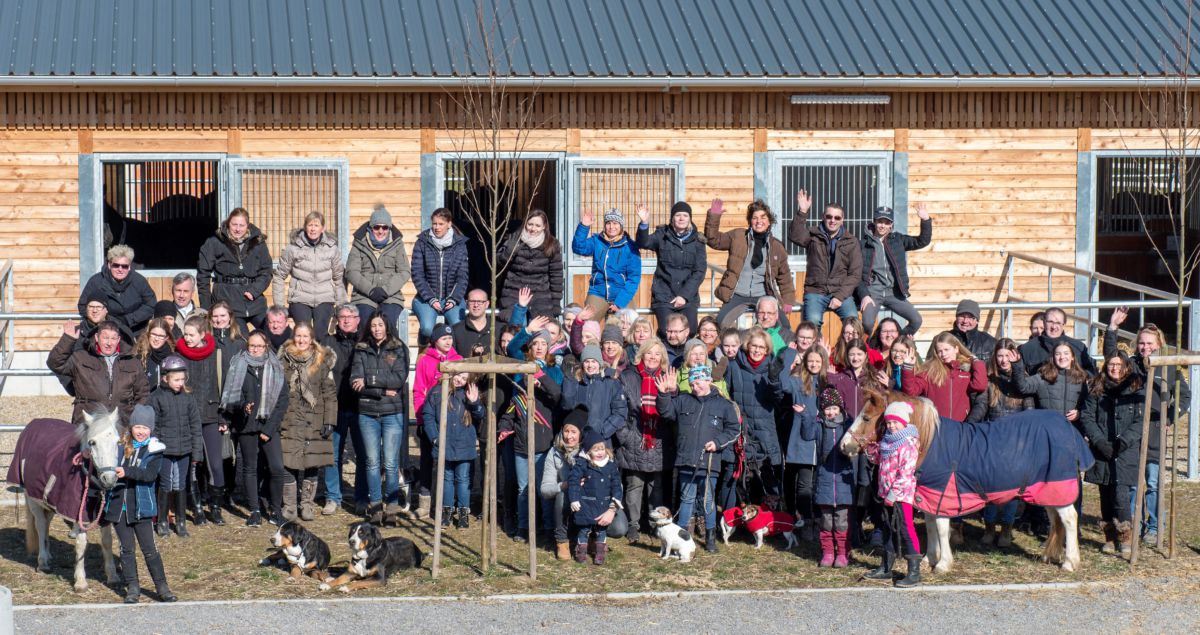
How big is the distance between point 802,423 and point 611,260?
289cm

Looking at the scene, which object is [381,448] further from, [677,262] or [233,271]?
[677,262]

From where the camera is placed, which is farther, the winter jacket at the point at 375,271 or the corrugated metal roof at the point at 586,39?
the corrugated metal roof at the point at 586,39

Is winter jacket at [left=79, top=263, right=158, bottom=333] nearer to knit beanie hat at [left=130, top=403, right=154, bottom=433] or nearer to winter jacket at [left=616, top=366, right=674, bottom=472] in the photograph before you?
knit beanie hat at [left=130, top=403, right=154, bottom=433]

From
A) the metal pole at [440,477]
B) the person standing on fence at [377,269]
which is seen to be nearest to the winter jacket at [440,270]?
the person standing on fence at [377,269]

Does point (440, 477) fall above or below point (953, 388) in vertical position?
below

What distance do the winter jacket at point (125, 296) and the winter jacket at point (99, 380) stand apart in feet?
4.07

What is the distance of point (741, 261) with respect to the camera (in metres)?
13.2

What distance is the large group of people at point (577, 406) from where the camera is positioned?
34.4 feet

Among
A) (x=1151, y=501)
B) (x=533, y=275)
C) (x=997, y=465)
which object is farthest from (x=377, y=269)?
(x=1151, y=501)

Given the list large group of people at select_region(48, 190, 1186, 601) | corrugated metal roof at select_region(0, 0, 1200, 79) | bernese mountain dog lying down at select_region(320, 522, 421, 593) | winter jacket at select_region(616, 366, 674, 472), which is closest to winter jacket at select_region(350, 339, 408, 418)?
large group of people at select_region(48, 190, 1186, 601)

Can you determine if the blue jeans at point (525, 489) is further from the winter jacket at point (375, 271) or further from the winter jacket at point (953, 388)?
the winter jacket at point (953, 388)

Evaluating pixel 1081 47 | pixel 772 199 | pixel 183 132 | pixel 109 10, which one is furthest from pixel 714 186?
pixel 109 10

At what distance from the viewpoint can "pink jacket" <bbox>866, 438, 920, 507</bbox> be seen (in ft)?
32.2

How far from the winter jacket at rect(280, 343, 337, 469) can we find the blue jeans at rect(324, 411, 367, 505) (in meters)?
0.21
